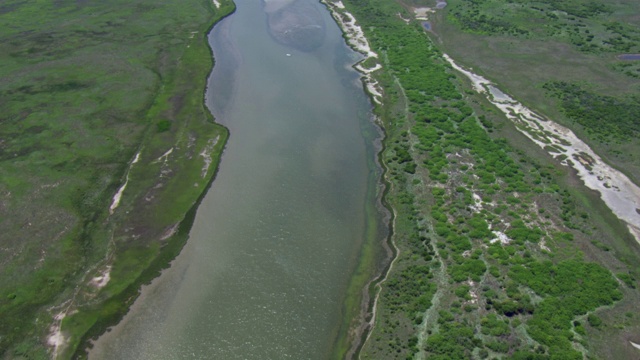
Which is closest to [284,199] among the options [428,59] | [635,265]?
[635,265]

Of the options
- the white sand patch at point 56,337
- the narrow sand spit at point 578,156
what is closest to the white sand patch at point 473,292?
the narrow sand spit at point 578,156

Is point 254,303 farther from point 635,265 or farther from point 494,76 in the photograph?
point 494,76

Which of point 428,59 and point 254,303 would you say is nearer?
point 254,303

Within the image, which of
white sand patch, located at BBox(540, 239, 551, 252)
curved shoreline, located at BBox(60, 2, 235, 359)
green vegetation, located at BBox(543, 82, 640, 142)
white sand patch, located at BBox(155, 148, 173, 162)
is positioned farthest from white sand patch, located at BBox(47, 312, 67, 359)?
green vegetation, located at BBox(543, 82, 640, 142)

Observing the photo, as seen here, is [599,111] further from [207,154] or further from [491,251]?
[207,154]

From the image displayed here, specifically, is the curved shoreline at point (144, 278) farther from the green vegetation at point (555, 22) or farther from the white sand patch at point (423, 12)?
the green vegetation at point (555, 22)
